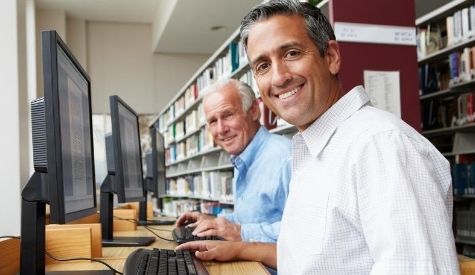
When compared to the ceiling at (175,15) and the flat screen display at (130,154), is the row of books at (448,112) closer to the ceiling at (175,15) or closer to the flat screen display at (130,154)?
the flat screen display at (130,154)

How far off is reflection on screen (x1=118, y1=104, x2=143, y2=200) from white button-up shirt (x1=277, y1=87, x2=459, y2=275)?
38.8 inches

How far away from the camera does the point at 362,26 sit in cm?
241

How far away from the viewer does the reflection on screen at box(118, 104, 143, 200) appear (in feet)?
6.37

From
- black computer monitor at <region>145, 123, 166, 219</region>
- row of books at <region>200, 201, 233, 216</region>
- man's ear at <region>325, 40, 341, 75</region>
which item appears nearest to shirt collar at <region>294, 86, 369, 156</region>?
man's ear at <region>325, 40, 341, 75</region>

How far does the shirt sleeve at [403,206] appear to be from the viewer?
72 cm

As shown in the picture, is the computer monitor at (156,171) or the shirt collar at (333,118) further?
the computer monitor at (156,171)

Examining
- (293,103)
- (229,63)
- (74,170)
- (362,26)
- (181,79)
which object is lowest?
(74,170)

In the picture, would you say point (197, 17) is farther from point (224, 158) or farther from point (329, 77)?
point (329, 77)

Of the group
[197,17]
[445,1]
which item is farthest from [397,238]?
[197,17]

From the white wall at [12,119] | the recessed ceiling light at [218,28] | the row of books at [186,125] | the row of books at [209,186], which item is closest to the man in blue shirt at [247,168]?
the white wall at [12,119]

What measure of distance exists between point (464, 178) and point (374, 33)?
207cm

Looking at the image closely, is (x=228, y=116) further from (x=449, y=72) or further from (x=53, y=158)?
(x=449, y=72)

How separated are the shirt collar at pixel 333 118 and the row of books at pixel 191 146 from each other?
467 cm

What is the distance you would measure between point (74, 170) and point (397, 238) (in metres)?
0.72
